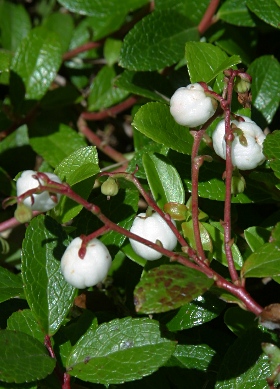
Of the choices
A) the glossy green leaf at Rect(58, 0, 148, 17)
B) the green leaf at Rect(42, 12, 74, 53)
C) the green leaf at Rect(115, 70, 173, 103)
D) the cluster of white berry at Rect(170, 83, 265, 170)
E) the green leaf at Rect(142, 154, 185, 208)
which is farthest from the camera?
→ the green leaf at Rect(42, 12, 74, 53)

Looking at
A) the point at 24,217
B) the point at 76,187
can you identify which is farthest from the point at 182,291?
the point at 76,187

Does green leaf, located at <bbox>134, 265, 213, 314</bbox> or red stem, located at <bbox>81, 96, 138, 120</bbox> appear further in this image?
red stem, located at <bbox>81, 96, 138, 120</bbox>

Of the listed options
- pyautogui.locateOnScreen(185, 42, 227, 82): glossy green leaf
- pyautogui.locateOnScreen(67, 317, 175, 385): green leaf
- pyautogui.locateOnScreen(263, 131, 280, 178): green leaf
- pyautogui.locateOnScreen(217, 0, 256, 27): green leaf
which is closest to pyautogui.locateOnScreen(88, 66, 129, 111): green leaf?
pyautogui.locateOnScreen(217, 0, 256, 27): green leaf

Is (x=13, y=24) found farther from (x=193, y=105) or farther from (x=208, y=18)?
(x=193, y=105)

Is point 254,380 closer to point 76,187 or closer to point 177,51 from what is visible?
point 76,187

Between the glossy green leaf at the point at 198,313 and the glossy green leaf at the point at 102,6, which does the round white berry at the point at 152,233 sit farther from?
the glossy green leaf at the point at 102,6

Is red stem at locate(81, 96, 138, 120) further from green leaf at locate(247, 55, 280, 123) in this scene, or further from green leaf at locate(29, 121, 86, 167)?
green leaf at locate(247, 55, 280, 123)
